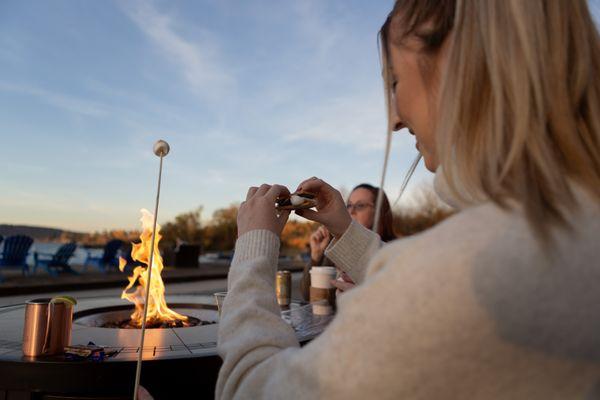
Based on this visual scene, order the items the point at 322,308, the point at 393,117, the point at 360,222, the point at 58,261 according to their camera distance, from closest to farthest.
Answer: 1. the point at 393,117
2. the point at 322,308
3. the point at 360,222
4. the point at 58,261

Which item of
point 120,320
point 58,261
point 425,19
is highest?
point 425,19

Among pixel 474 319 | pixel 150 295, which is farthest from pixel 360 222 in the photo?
pixel 474 319

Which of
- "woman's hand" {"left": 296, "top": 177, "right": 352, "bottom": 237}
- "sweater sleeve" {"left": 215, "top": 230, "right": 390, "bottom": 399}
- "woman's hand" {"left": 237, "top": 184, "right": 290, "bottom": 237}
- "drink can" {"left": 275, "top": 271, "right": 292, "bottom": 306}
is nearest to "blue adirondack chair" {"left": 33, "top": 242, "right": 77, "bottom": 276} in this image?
"drink can" {"left": 275, "top": 271, "right": 292, "bottom": 306}

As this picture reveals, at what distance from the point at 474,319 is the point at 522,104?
1.00ft

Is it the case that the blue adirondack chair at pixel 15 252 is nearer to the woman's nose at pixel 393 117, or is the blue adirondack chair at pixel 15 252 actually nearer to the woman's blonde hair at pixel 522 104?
the woman's nose at pixel 393 117

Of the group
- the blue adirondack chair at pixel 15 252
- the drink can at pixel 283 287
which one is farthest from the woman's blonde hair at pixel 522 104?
the blue adirondack chair at pixel 15 252

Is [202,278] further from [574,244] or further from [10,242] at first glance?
[574,244]

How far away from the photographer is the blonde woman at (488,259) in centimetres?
50

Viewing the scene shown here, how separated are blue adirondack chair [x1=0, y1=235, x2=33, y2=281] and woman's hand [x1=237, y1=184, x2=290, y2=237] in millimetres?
11111

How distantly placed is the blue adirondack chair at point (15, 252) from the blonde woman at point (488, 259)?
37.2 feet

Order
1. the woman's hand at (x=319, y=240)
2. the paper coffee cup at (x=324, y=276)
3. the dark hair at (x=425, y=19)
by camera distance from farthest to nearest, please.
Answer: the woman's hand at (x=319, y=240)
the paper coffee cup at (x=324, y=276)
the dark hair at (x=425, y=19)

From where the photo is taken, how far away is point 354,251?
1.41 meters

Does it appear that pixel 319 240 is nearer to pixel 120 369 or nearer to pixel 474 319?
pixel 120 369

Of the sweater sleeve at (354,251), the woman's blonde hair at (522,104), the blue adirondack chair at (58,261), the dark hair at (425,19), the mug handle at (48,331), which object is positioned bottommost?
the blue adirondack chair at (58,261)
